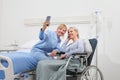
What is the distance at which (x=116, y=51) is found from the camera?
3750mm

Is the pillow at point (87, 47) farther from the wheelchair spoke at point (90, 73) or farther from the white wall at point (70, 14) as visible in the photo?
the white wall at point (70, 14)

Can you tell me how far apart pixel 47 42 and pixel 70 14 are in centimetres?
139

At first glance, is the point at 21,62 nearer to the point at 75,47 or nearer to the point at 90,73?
the point at 75,47

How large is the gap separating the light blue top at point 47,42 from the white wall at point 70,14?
1.25 metres

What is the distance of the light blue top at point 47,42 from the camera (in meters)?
2.82

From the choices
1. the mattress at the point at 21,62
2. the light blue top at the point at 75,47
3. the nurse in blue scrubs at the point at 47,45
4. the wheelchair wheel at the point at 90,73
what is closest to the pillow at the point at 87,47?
the light blue top at the point at 75,47

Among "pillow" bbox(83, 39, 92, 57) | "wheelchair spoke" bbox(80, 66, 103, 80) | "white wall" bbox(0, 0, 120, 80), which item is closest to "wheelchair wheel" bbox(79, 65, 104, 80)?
"wheelchair spoke" bbox(80, 66, 103, 80)

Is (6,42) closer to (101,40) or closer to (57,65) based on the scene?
(101,40)

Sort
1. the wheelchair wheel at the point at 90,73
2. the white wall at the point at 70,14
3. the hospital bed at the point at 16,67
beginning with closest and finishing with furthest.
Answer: the hospital bed at the point at 16,67, the wheelchair wheel at the point at 90,73, the white wall at the point at 70,14

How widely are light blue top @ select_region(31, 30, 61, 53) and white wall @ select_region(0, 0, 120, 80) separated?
1.25 metres

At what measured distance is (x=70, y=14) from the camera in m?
4.07

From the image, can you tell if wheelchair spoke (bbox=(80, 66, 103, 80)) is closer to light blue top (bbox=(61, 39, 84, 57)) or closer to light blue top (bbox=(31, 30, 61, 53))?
light blue top (bbox=(61, 39, 84, 57))

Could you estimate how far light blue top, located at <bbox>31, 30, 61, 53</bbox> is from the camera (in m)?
2.82

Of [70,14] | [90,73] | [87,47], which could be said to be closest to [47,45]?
[87,47]
